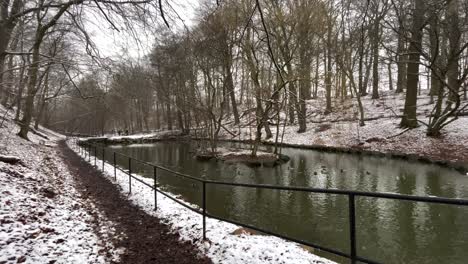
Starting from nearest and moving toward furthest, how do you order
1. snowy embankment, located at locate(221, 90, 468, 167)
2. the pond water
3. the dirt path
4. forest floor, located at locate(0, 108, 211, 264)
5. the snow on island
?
1. forest floor, located at locate(0, 108, 211, 264)
2. the dirt path
3. the pond water
4. snowy embankment, located at locate(221, 90, 468, 167)
5. the snow on island

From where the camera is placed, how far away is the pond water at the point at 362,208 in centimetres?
649

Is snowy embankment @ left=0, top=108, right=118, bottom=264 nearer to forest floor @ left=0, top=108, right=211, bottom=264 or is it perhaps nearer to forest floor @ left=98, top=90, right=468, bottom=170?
forest floor @ left=0, top=108, right=211, bottom=264

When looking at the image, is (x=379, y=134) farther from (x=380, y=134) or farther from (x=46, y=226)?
(x=46, y=226)

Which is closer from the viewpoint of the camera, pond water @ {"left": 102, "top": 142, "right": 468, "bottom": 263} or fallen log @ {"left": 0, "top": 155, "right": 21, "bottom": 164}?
pond water @ {"left": 102, "top": 142, "right": 468, "bottom": 263}

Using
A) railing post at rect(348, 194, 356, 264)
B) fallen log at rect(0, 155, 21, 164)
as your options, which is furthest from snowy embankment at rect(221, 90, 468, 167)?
fallen log at rect(0, 155, 21, 164)

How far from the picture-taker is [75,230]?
5398 millimetres

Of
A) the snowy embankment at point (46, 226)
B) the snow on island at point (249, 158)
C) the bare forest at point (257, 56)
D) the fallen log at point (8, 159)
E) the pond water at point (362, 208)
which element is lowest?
the pond water at point (362, 208)

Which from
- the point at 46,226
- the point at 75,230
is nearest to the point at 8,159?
the point at 46,226

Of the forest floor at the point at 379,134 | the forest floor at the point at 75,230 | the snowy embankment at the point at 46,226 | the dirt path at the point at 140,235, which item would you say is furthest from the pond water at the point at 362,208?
the snowy embankment at the point at 46,226

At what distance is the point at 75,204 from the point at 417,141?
18916 mm

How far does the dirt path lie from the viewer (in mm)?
4621

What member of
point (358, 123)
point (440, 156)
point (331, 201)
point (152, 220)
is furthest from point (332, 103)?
point (152, 220)

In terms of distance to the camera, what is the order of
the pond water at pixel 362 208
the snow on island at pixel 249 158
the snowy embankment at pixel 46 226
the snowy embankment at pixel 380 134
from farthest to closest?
the snow on island at pixel 249 158 → the snowy embankment at pixel 380 134 → the pond water at pixel 362 208 → the snowy embankment at pixel 46 226

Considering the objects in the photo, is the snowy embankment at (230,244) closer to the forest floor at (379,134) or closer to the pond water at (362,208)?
the pond water at (362,208)
